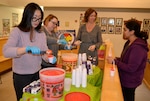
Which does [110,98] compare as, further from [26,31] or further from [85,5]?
[85,5]

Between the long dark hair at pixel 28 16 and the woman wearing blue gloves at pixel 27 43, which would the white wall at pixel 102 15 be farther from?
the long dark hair at pixel 28 16

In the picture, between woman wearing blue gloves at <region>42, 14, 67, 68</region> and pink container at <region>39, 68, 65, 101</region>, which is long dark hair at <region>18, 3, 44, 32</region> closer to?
pink container at <region>39, 68, 65, 101</region>

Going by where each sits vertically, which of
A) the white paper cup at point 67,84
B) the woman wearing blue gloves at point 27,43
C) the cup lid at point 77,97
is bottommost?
the cup lid at point 77,97

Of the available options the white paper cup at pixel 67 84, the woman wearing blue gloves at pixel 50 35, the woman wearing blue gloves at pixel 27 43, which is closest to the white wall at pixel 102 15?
the woman wearing blue gloves at pixel 50 35

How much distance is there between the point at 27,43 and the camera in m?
1.50

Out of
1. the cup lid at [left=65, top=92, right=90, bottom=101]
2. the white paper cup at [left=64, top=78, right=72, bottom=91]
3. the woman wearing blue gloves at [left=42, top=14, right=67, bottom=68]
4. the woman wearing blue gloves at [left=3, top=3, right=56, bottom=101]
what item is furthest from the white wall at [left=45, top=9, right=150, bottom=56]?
the cup lid at [left=65, top=92, right=90, bottom=101]

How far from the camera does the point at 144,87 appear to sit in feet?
12.3

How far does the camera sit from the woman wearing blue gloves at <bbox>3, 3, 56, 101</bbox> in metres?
1.43

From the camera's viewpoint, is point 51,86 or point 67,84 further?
point 67,84

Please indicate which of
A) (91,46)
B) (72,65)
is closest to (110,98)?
(72,65)

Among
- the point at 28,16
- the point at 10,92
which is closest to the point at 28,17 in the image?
the point at 28,16

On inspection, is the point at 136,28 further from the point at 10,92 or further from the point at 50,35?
the point at 10,92

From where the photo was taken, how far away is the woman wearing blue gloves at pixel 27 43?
56.2 inches

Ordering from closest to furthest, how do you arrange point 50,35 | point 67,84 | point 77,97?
1. point 77,97
2. point 67,84
3. point 50,35
